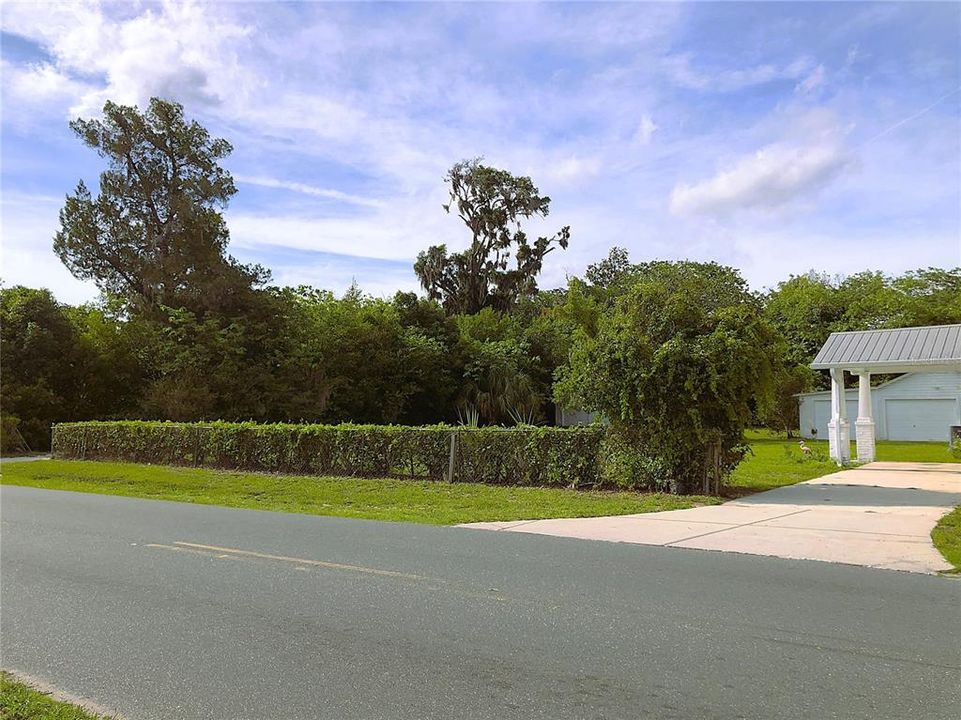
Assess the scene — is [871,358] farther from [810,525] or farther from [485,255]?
[485,255]

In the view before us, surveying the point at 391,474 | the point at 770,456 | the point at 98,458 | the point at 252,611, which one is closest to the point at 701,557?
the point at 252,611

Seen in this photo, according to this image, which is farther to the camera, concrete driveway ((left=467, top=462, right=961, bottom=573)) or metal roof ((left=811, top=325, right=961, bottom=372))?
metal roof ((left=811, top=325, right=961, bottom=372))

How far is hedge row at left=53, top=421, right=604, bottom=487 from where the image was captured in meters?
15.6

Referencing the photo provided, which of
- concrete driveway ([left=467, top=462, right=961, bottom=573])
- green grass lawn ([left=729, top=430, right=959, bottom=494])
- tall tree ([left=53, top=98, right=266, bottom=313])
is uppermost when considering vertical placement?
tall tree ([left=53, top=98, right=266, bottom=313])

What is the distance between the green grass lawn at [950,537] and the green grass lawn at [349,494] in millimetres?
3609

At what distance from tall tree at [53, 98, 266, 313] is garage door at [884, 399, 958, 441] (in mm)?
30849

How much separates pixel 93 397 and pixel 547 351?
2229cm

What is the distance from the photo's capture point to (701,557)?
332 inches

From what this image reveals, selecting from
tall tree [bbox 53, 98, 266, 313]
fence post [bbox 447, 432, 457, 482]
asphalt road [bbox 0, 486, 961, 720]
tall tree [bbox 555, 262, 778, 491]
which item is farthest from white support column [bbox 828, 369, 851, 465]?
tall tree [bbox 53, 98, 266, 313]

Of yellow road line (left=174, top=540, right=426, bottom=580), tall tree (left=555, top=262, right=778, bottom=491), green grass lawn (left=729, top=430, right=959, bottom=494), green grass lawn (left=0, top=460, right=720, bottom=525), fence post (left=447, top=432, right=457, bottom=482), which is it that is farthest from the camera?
fence post (left=447, top=432, right=457, bottom=482)

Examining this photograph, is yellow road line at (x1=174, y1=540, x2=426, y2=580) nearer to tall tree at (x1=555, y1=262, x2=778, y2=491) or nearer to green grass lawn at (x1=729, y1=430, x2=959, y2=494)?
tall tree at (x1=555, y1=262, x2=778, y2=491)

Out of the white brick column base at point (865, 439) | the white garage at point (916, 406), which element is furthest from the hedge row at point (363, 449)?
the white garage at point (916, 406)

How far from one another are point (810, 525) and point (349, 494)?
28.5 feet

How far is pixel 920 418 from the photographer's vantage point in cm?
3522
